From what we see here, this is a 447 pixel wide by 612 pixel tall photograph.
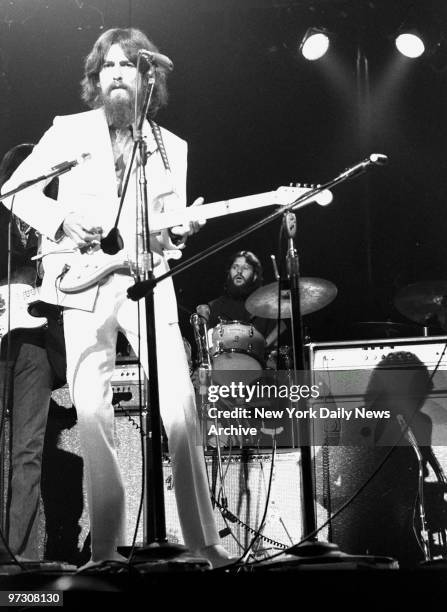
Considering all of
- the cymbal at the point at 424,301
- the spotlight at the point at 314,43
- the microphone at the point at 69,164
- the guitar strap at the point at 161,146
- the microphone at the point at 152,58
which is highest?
the spotlight at the point at 314,43

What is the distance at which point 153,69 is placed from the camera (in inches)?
119

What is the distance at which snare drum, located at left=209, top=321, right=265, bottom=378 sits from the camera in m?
4.93

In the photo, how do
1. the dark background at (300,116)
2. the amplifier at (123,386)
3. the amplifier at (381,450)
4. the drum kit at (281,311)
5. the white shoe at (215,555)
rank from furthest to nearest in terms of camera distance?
the dark background at (300,116) → the drum kit at (281,311) → the amplifier at (123,386) → the amplifier at (381,450) → the white shoe at (215,555)

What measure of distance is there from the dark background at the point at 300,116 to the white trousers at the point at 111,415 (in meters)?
2.49

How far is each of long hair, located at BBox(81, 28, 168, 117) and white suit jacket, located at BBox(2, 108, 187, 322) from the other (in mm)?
214

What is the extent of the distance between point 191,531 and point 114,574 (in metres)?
0.55

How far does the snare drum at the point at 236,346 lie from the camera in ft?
16.2

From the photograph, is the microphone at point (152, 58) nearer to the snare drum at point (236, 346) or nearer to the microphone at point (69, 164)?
the microphone at point (69, 164)

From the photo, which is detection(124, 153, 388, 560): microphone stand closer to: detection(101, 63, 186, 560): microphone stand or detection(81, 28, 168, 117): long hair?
detection(101, 63, 186, 560): microphone stand

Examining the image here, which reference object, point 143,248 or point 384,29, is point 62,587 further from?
point 384,29

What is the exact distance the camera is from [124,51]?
347cm

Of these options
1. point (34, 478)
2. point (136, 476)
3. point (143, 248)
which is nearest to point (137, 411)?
point (136, 476)

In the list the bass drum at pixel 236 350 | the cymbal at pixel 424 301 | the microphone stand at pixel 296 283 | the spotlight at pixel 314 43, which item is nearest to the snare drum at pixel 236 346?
the bass drum at pixel 236 350

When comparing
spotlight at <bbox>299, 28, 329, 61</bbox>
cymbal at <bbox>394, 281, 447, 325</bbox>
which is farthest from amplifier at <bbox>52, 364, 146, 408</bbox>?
spotlight at <bbox>299, 28, 329, 61</bbox>
